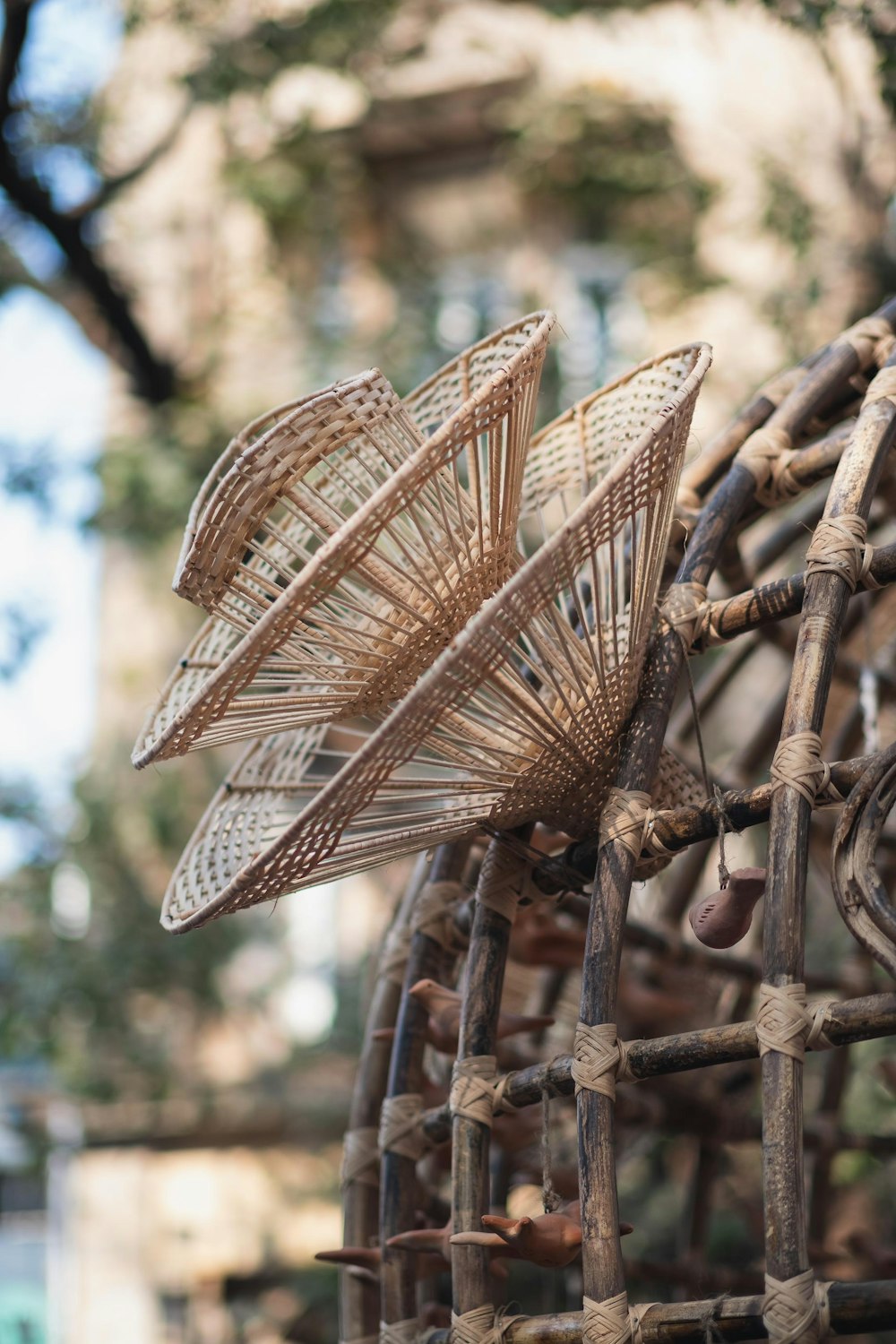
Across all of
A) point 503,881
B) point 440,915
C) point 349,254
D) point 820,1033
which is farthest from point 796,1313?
point 349,254

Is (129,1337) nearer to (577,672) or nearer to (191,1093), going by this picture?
(191,1093)

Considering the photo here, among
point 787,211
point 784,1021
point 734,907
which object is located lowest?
point 784,1021

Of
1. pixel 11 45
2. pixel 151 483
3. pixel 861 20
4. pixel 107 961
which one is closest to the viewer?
pixel 861 20

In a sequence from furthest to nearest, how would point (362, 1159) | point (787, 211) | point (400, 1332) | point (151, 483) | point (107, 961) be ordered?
point (151, 483) → point (107, 961) → point (787, 211) → point (362, 1159) → point (400, 1332)

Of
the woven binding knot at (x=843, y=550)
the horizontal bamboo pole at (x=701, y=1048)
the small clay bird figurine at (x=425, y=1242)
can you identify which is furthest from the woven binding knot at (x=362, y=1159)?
the woven binding knot at (x=843, y=550)

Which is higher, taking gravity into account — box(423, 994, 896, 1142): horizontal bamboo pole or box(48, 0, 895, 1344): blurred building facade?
box(48, 0, 895, 1344): blurred building facade

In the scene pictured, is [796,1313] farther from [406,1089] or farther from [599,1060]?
[406,1089]

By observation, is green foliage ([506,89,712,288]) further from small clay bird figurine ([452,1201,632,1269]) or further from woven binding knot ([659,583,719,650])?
small clay bird figurine ([452,1201,632,1269])

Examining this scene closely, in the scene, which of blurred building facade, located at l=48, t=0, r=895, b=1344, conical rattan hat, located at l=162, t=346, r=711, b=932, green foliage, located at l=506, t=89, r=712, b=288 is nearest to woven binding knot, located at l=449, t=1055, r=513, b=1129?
conical rattan hat, located at l=162, t=346, r=711, b=932
